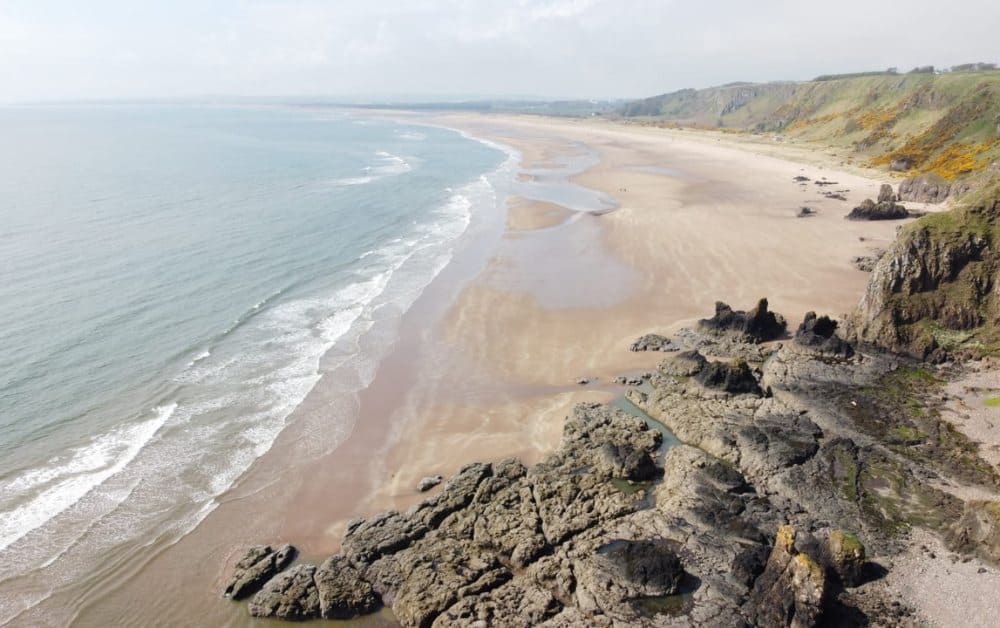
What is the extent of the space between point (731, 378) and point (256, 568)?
18761mm

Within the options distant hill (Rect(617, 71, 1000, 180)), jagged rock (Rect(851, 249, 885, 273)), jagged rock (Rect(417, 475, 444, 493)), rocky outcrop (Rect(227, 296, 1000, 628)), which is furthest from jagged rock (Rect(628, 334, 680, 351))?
distant hill (Rect(617, 71, 1000, 180))

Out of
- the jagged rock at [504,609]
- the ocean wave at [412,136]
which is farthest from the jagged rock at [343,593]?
the ocean wave at [412,136]

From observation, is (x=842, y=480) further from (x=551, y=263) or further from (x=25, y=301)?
(x=25, y=301)

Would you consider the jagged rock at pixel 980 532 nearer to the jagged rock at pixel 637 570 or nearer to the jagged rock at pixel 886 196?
the jagged rock at pixel 637 570

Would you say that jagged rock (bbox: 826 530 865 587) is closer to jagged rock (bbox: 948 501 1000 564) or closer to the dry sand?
jagged rock (bbox: 948 501 1000 564)

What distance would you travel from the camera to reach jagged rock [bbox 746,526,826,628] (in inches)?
545

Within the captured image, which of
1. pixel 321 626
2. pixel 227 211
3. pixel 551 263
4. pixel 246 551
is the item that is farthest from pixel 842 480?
pixel 227 211

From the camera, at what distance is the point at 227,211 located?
192ft

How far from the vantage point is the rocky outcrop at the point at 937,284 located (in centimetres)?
2580

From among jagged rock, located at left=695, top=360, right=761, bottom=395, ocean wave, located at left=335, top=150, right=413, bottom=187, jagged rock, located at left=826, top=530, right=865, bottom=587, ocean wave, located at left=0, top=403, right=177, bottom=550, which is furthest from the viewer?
ocean wave, located at left=335, top=150, right=413, bottom=187

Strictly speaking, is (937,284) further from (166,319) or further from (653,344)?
(166,319)

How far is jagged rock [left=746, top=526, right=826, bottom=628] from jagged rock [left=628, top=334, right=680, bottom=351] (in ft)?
48.4

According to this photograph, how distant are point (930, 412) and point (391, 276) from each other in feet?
103

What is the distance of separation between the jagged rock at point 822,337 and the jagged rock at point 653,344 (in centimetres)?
573
